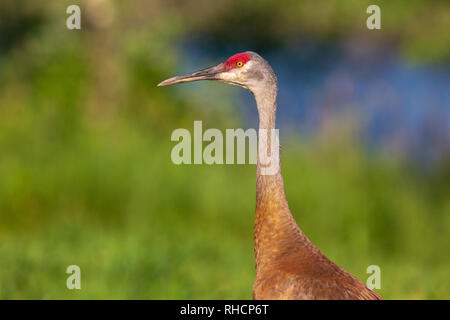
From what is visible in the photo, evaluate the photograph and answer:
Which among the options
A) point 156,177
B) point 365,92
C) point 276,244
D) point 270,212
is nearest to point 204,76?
point 270,212

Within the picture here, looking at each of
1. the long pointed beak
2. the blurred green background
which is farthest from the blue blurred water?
the long pointed beak

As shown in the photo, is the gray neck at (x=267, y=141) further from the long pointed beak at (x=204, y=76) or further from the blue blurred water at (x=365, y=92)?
the blue blurred water at (x=365, y=92)

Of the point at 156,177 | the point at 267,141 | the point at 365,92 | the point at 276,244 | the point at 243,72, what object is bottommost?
the point at 276,244

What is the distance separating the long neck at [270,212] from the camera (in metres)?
3.70

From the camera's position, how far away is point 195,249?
637cm

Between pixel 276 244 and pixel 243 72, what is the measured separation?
0.95 metres

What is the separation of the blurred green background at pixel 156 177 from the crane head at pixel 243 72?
172cm

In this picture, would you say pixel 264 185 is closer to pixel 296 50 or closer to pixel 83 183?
pixel 83 183

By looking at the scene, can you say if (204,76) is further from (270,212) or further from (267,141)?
(270,212)

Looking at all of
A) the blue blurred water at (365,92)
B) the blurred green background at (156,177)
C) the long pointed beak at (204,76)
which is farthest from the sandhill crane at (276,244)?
the blue blurred water at (365,92)

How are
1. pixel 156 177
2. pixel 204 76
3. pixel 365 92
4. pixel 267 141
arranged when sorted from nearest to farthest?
pixel 267 141 → pixel 204 76 → pixel 156 177 → pixel 365 92

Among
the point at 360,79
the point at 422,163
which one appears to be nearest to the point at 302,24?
the point at 360,79

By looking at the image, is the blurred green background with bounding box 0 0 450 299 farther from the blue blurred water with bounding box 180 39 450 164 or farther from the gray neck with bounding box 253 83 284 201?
the gray neck with bounding box 253 83 284 201

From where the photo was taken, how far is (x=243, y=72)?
159 inches
